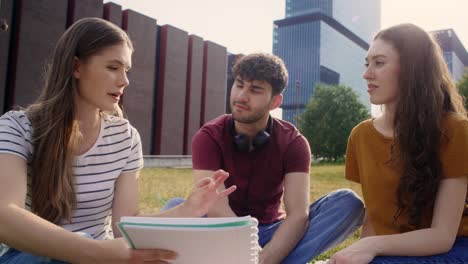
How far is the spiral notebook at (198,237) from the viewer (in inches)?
55.7

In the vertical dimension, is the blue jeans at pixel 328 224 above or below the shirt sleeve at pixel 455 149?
below

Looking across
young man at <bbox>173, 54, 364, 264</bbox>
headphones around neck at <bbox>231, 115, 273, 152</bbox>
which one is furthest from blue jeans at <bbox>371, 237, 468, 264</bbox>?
headphones around neck at <bbox>231, 115, 273, 152</bbox>

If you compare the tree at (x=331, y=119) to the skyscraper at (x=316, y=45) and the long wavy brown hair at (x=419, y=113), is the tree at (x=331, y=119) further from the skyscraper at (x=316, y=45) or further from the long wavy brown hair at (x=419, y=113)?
the skyscraper at (x=316, y=45)

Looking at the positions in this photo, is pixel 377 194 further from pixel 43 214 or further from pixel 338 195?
pixel 43 214

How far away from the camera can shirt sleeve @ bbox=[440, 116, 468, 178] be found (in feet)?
6.92

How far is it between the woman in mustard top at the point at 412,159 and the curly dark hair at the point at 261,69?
2.36 ft

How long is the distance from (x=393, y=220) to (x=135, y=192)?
159 centimetres

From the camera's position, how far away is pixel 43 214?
6.72 feet

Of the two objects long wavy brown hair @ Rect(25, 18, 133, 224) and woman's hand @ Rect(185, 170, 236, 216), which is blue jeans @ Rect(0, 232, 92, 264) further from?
woman's hand @ Rect(185, 170, 236, 216)

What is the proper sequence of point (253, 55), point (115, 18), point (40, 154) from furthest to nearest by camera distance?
1. point (115, 18)
2. point (253, 55)
3. point (40, 154)

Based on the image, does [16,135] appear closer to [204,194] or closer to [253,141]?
[204,194]

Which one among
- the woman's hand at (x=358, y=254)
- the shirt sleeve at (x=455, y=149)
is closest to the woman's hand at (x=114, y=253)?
the woman's hand at (x=358, y=254)

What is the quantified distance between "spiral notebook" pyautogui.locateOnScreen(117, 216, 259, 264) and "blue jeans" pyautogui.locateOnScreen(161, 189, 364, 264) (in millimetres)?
1009

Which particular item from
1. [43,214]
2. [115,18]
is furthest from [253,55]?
[115,18]
